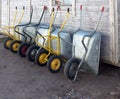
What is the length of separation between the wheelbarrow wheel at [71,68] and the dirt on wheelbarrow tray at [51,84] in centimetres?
14

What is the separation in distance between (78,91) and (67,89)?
9.0 inches

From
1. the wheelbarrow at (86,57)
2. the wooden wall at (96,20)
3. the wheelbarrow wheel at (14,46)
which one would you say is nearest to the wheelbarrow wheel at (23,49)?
the wheelbarrow wheel at (14,46)

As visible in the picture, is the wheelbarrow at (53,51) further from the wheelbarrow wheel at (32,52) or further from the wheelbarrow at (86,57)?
the wheelbarrow at (86,57)

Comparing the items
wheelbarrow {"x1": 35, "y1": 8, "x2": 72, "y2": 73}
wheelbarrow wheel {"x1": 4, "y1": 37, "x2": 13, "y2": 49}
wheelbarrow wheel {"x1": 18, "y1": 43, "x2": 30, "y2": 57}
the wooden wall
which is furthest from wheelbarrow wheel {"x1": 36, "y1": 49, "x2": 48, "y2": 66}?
wheelbarrow wheel {"x1": 4, "y1": 37, "x2": 13, "y2": 49}

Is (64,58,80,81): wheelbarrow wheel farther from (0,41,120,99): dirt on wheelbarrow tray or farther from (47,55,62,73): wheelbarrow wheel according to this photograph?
(47,55,62,73): wheelbarrow wheel

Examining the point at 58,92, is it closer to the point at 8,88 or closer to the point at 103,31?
the point at 8,88

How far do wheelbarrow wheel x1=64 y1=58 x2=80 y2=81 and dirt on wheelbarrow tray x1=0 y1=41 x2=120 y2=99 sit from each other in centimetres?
14

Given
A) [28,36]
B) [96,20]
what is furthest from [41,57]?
[96,20]

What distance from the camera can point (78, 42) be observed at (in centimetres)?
589

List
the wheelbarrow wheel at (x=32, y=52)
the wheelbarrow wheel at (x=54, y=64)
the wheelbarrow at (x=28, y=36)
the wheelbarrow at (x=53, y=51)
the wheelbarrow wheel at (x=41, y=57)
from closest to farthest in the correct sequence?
the wheelbarrow wheel at (x=54, y=64) < the wheelbarrow at (x=53, y=51) < the wheelbarrow wheel at (x=41, y=57) < the wheelbarrow wheel at (x=32, y=52) < the wheelbarrow at (x=28, y=36)

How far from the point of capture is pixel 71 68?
5637mm

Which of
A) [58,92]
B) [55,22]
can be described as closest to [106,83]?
[58,92]

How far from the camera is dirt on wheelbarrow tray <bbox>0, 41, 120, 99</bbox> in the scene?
5.01m

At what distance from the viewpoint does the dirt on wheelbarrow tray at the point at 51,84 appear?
5.01m
